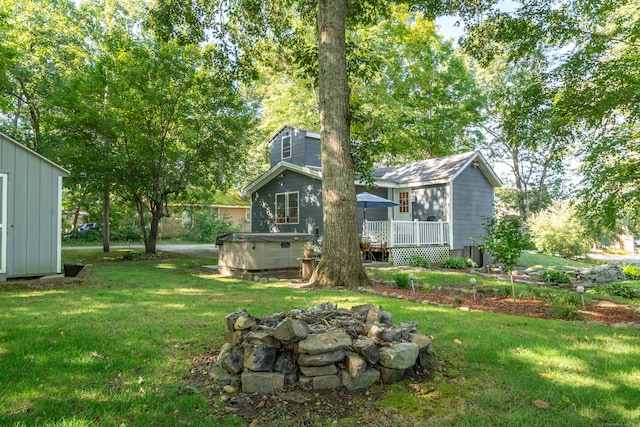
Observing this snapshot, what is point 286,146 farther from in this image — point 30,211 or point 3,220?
point 3,220

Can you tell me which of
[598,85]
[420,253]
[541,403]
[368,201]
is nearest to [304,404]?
[541,403]

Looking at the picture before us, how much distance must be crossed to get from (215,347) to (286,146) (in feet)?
46.1

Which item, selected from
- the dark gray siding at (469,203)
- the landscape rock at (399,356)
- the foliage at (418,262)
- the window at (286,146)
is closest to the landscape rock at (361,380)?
the landscape rock at (399,356)

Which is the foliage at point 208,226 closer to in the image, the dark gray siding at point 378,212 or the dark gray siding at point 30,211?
the dark gray siding at point 378,212

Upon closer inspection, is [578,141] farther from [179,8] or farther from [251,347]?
[179,8]

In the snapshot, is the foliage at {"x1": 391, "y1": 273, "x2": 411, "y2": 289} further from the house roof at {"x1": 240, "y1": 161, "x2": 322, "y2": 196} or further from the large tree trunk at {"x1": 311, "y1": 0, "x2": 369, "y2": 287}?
the house roof at {"x1": 240, "y1": 161, "x2": 322, "y2": 196}

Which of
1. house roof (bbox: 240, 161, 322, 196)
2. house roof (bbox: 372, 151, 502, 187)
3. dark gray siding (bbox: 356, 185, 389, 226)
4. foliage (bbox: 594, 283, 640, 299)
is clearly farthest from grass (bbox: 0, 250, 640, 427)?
house roof (bbox: 372, 151, 502, 187)

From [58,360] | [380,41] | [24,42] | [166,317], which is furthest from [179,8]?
[380,41]

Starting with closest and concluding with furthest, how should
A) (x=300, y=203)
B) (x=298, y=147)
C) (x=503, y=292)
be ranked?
(x=503, y=292) < (x=300, y=203) < (x=298, y=147)

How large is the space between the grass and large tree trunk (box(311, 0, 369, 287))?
5.92 ft

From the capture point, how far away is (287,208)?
1564 cm

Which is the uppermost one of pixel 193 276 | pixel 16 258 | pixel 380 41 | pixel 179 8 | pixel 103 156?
pixel 380 41

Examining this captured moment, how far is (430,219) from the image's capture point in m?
15.4

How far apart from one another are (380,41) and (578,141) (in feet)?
52.7
